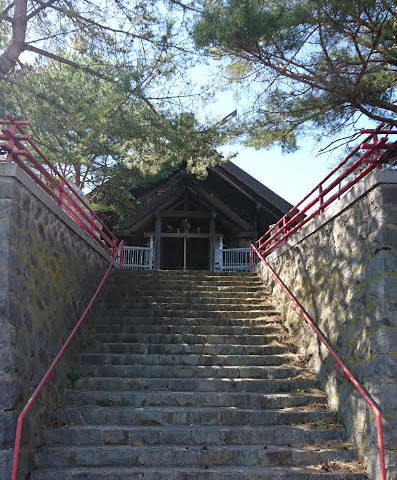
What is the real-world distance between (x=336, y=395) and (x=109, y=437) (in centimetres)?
273

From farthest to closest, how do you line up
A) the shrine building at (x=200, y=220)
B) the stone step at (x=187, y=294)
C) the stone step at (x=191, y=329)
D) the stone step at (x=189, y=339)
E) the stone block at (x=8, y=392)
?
the shrine building at (x=200, y=220) → the stone step at (x=187, y=294) → the stone step at (x=191, y=329) → the stone step at (x=189, y=339) → the stone block at (x=8, y=392)

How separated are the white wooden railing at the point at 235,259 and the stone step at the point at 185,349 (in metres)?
8.42

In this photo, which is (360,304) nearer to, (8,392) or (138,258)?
(8,392)

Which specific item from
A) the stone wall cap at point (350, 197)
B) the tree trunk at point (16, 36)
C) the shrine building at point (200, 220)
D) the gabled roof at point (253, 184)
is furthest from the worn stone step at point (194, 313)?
the gabled roof at point (253, 184)

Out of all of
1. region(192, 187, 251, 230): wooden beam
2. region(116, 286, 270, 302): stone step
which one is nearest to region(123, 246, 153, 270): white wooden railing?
region(192, 187, 251, 230): wooden beam

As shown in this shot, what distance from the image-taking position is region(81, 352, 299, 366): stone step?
6730 millimetres

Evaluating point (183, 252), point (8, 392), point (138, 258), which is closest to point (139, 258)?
point (138, 258)

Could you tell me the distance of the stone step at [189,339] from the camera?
7402 mm

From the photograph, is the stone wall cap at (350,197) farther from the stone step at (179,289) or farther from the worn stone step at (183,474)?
the worn stone step at (183,474)

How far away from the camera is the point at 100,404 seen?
5688mm

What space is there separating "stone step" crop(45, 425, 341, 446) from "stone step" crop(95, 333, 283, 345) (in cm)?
223

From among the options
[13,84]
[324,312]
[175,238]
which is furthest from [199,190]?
[324,312]

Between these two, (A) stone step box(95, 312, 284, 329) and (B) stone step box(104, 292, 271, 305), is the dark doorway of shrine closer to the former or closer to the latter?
(B) stone step box(104, 292, 271, 305)

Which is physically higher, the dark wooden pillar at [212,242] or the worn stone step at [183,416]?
the dark wooden pillar at [212,242]
